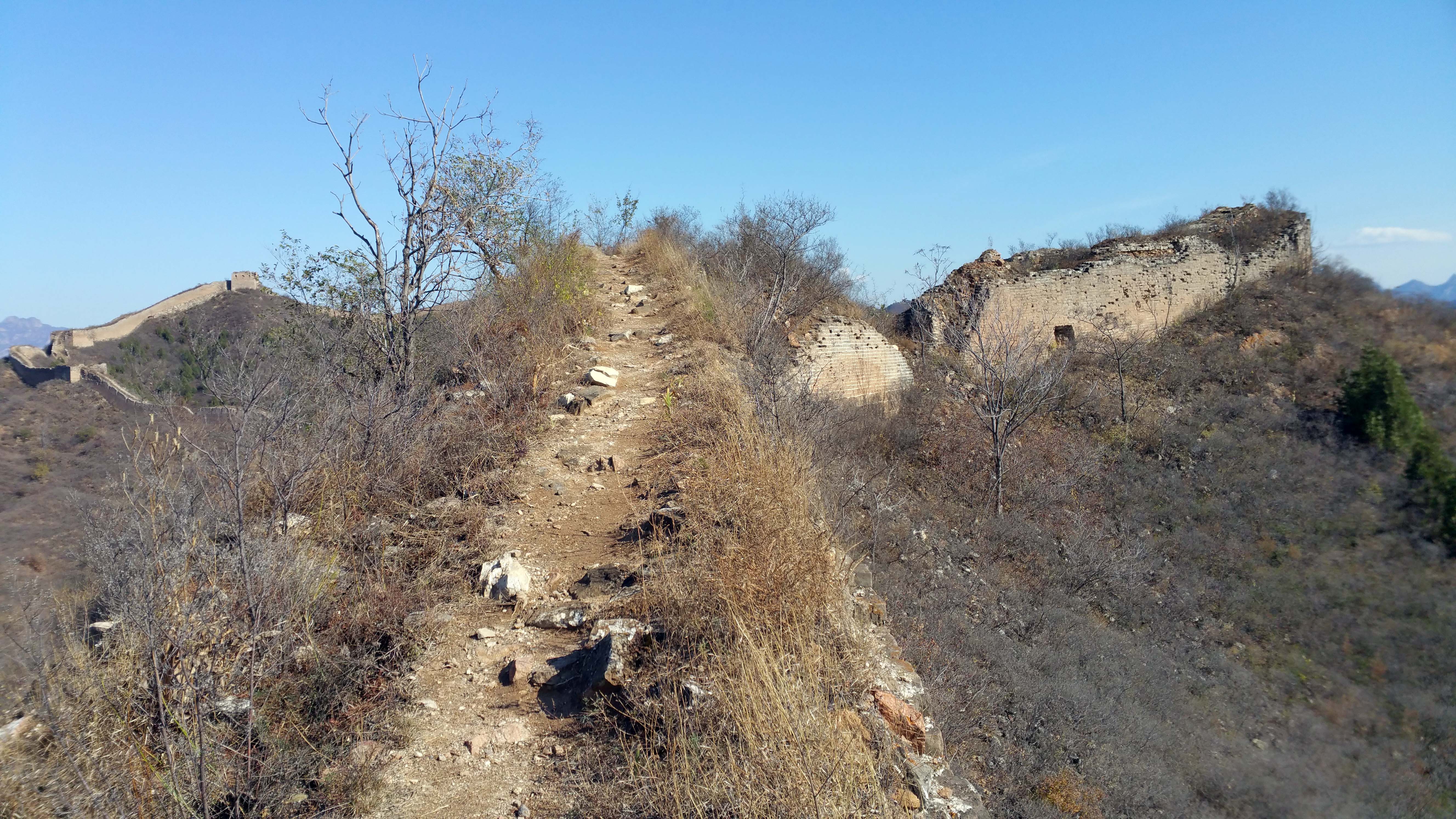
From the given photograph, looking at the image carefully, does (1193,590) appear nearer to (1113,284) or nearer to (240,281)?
(1113,284)

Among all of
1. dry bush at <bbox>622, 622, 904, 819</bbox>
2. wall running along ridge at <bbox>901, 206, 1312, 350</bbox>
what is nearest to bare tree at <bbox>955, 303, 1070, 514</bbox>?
wall running along ridge at <bbox>901, 206, 1312, 350</bbox>

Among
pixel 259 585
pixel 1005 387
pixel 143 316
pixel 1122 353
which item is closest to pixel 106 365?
pixel 143 316

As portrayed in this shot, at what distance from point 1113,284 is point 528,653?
15.0m

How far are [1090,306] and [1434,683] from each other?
31.8ft

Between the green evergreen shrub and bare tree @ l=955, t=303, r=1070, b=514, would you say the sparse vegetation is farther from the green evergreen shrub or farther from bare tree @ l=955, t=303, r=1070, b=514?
the green evergreen shrub

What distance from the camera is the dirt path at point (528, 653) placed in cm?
231

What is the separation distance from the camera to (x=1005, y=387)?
911cm

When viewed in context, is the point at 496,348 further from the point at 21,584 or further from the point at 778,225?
the point at 778,225

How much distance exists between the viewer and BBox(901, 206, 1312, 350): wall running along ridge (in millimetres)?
13984

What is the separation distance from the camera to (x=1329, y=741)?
551 centimetres

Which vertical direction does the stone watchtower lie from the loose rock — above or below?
above

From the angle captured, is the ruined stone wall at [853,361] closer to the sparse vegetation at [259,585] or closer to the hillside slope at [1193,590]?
the hillside slope at [1193,590]

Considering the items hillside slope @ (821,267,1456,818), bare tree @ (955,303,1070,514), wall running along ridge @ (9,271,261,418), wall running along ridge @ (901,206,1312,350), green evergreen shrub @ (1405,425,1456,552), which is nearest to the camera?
hillside slope @ (821,267,1456,818)

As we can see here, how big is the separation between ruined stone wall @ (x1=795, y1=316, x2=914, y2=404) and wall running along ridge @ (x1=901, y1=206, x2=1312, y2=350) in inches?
77.3
